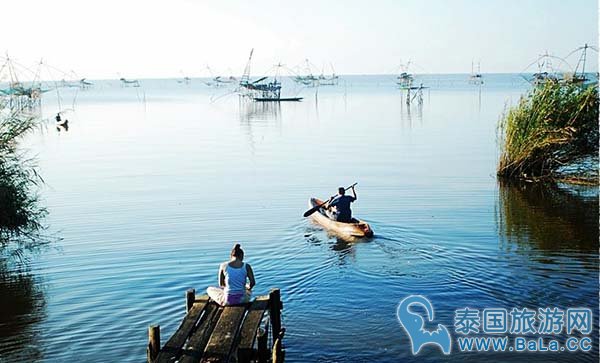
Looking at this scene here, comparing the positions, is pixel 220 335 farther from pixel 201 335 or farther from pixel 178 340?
Answer: pixel 178 340

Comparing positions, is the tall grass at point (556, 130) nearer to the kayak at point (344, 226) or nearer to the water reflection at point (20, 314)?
the kayak at point (344, 226)

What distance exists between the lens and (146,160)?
3684 centimetres

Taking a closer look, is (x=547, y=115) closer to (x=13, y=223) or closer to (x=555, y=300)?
(x=555, y=300)

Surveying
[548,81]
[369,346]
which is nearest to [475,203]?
[548,81]

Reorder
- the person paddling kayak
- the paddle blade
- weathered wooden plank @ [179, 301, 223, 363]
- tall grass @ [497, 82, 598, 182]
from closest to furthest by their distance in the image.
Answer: weathered wooden plank @ [179, 301, 223, 363], the person paddling kayak, the paddle blade, tall grass @ [497, 82, 598, 182]

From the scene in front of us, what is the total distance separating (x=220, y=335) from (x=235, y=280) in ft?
5.04

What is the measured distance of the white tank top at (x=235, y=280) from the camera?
11.3m

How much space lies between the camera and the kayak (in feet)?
63.1

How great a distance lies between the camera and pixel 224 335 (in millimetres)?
9914

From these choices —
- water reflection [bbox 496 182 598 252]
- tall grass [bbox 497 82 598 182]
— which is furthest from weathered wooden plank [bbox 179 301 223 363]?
tall grass [bbox 497 82 598 182]

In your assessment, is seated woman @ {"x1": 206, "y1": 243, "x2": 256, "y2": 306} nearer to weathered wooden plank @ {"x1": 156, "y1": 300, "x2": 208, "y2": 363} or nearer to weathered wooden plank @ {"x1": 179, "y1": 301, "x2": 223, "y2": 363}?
weathered wooden plank @ {"x1": 179, "y1": 301, "x2": 223, "y2": 363}

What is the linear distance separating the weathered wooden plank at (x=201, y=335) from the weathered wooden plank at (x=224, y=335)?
0.32ft

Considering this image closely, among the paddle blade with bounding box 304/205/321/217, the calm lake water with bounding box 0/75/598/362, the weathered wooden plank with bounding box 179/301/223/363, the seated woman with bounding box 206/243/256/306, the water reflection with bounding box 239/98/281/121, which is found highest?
the water reflection with bounding box 239/98/281/121

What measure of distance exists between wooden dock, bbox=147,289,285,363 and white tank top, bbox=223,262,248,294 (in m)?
0.29
